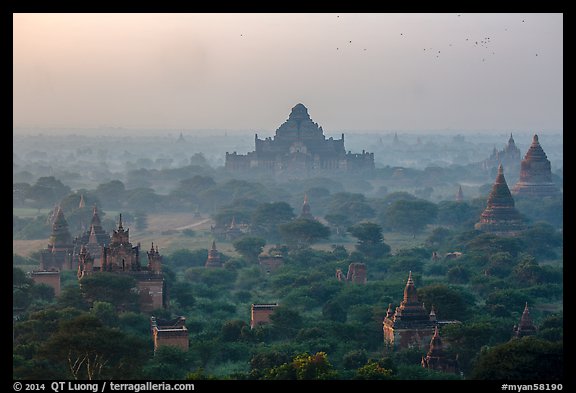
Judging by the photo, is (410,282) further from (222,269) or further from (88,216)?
(88,216)

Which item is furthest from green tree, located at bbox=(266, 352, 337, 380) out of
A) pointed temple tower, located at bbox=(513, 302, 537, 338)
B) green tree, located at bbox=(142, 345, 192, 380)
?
pointed temple tower, located at bbox=(513, 302, 537, 338)

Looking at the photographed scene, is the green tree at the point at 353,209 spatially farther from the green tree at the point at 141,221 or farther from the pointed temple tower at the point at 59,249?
the pointed temple tower at the point at 59,249

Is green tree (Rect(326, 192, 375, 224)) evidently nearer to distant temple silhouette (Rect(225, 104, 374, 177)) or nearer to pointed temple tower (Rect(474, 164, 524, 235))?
pointed temple tower (Rect(474, 164, 524, 235))

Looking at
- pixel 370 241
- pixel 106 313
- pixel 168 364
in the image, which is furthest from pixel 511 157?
pixel 168 364
